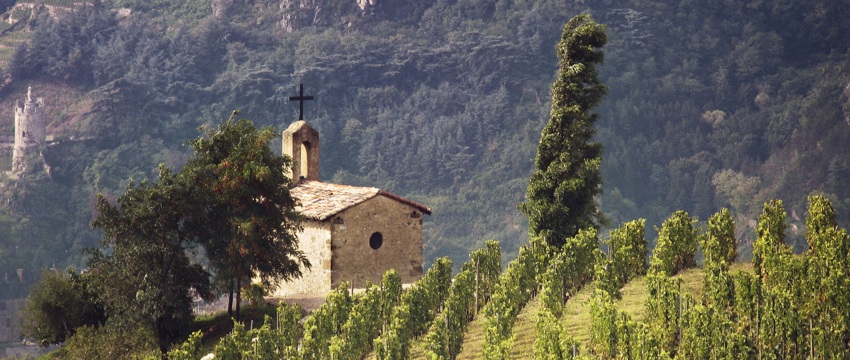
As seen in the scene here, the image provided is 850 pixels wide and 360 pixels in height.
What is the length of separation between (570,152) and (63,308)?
14021 millimetres

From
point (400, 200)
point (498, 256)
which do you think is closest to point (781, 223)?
point (498, 256)

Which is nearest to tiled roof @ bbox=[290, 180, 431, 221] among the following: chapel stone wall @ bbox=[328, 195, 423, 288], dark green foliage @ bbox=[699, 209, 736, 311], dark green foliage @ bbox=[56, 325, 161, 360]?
chapel stone wall @ bbox=[328, 195, 423, 288]

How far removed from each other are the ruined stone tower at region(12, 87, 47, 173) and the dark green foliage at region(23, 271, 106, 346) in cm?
13902

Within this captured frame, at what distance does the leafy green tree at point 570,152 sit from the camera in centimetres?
3972

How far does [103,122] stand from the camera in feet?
588

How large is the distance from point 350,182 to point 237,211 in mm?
130058

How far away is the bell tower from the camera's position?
42.2 m

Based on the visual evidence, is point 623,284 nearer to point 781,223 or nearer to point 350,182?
point 781,223

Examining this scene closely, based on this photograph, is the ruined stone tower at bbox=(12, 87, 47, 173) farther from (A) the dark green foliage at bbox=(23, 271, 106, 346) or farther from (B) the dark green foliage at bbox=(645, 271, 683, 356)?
(B) the dark green foliage at bbox=(645, 271, 683, 356)

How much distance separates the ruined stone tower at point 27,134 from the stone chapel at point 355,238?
456 feet

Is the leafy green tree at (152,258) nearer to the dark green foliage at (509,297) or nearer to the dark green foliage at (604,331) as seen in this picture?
the dark green foliage at (509,297)

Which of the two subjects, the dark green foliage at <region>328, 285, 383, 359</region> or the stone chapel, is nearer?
the dark green foliage at <region>328, 285, 383, 359</region>

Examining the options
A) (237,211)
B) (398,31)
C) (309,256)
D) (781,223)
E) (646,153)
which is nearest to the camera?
(781,223)

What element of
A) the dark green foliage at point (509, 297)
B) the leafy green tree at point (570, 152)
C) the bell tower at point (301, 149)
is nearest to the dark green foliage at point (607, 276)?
the dark green foliage at point (509, 297)
